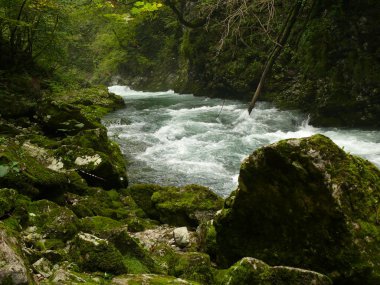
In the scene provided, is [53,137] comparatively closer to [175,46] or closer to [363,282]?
[363,282]

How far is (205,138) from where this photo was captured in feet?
40.2

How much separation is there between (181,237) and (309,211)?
7.24 feet

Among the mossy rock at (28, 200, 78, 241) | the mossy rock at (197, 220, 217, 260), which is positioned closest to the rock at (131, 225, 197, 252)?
the mossy rock at (197, 220, 217, 260)

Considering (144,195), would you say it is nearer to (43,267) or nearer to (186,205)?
(186,205)

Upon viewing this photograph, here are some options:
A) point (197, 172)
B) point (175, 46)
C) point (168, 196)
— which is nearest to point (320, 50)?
point (197, 172)

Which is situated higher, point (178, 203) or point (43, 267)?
point (43, 267)

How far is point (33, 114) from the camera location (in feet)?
34.6

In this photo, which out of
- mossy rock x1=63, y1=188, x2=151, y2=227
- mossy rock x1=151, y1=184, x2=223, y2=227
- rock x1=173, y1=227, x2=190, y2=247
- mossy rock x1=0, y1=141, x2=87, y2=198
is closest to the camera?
mossy rock x1=0, y1=141, x2=87, y2=198

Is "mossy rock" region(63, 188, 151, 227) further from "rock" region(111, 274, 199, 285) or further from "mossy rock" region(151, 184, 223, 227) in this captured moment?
"rock" region(111, 274, 199, 285)

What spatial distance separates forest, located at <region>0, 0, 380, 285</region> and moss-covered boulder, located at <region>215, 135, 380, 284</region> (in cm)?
1

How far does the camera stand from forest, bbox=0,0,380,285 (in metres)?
3.78

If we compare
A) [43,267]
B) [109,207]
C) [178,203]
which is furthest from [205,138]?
[43,267]

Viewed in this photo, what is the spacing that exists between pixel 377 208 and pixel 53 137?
27.0 feet

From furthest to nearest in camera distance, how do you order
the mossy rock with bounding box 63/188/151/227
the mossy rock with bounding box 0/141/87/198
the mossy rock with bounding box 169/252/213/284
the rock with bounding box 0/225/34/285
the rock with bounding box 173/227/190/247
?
the mossy rock with bounding box 63/188/151/227
the rock with bounding box 173/227/190/247
the mossy rock with bounding box 0/141/87/198
the mossy rock with bounding box 169/252/213/284
the rock with bounding box 0/225/34/285
